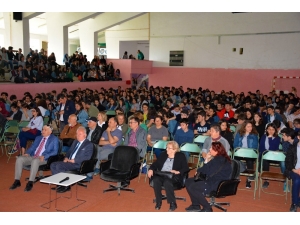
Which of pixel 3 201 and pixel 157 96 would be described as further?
pixel 157 96

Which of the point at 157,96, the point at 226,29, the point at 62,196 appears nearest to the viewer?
the point at 62,196

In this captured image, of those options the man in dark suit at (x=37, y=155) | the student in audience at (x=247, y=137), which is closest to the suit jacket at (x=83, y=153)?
the man in dark suit at (x=37, y=155)

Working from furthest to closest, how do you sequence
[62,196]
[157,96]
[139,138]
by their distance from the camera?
[157,96], [139,138], [62,196]

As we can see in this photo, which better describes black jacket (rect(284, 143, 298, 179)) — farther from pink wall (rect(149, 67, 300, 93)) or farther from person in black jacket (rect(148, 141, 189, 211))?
pink wall (rect(149, 67, 300, 93))

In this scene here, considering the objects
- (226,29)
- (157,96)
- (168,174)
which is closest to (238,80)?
(226,29)

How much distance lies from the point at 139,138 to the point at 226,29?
14496 mm

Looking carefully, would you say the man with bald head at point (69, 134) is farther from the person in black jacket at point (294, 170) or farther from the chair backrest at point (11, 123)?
the person in black jacket at point (294, 170)

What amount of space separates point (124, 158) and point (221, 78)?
1492 centimetres

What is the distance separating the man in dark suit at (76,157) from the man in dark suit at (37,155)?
28 cm

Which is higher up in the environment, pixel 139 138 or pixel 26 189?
pixel 139 138

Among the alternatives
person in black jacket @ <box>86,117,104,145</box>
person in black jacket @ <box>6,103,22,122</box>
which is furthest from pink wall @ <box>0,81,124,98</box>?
person in black jacket @ <box>86,117,104,145</box>

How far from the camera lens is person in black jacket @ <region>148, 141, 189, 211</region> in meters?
5.36

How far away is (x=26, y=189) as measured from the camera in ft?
20.2

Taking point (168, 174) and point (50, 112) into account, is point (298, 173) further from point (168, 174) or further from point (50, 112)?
point (50, 112)
